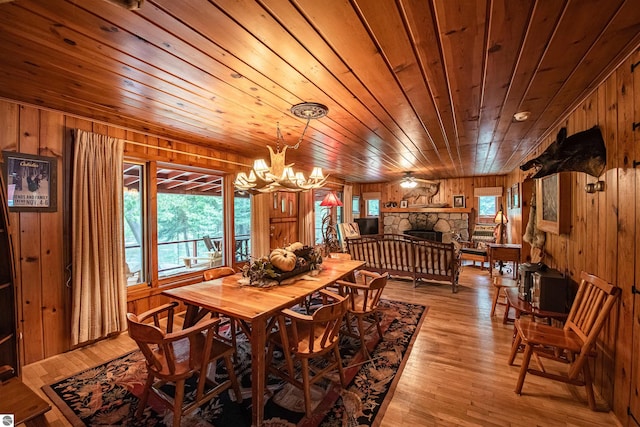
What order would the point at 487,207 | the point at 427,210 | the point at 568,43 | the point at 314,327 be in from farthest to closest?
the point at 427,210
the point at 487,207
the point at 314,327
the point at 568,43

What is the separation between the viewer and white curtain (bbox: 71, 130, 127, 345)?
2646 mm

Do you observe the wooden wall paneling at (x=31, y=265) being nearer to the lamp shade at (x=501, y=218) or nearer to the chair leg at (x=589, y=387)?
the chair leg at (x=589, y=387)

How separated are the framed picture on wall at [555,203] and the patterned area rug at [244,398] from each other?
1998 mm

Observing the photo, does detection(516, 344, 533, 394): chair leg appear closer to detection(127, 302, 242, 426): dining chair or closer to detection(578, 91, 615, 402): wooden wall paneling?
detection(578, 91, 615, 402): wooden wall paneling

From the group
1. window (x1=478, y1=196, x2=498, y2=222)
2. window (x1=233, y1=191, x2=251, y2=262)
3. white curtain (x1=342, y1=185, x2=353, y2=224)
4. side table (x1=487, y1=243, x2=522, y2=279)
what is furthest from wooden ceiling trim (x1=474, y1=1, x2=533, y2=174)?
window (x1=478, y1=196, x2=498, y2=222)

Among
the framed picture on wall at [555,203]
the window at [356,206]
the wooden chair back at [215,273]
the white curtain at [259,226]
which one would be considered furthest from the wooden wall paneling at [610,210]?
the window at [356,206]

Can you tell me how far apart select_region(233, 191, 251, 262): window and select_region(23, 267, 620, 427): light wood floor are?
2309 mm

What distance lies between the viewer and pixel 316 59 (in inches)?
64.3

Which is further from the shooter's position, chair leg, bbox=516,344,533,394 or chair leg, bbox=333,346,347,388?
chair leg, bbox=333,346,347,388

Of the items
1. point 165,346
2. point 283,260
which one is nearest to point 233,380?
point 165,346

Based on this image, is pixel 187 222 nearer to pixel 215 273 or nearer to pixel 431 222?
pixel 215 273

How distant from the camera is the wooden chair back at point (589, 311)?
1751mm

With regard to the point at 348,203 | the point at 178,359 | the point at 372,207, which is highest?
the point at 348,203

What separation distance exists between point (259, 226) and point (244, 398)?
2997mm
